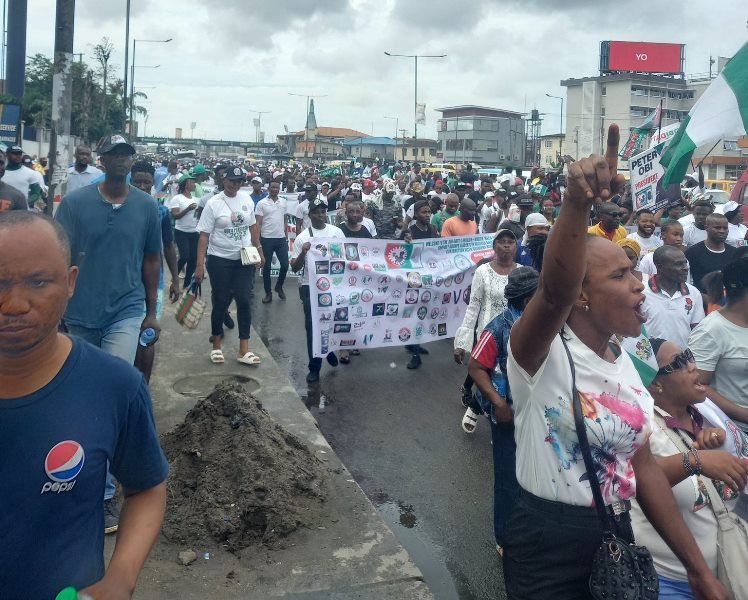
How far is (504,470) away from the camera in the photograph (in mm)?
4359

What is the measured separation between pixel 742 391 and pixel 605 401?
1950 mm

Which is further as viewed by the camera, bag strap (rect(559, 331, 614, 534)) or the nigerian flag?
the nigerian flag

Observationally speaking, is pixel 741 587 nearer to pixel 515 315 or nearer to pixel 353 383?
pixel 515 315

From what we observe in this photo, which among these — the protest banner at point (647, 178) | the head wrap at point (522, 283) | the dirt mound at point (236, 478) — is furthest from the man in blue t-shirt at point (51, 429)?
the protest banner at point (647, 178)

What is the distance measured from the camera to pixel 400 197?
21.1 m

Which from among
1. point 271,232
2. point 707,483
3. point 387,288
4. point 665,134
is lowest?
point 707,483

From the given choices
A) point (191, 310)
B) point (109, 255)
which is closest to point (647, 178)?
point (191, 310)

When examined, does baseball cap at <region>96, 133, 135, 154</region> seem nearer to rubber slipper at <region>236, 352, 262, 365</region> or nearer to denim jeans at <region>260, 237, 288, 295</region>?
rubber slipper at <region>236, 352, 262, 365</region>

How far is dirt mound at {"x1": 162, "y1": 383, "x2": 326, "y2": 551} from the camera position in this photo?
4.52 metres

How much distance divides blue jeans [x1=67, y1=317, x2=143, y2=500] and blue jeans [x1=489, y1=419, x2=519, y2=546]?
2194 mm

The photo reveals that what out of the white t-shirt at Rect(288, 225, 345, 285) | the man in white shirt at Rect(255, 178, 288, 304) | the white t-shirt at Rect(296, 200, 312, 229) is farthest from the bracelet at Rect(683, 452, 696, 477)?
the white t-shirt at Rect(296, 200, 312, 229)

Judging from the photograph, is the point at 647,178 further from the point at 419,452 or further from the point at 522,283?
the point at 522,283

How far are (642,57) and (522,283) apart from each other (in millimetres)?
88643

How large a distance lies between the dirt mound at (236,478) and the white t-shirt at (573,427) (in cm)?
239
